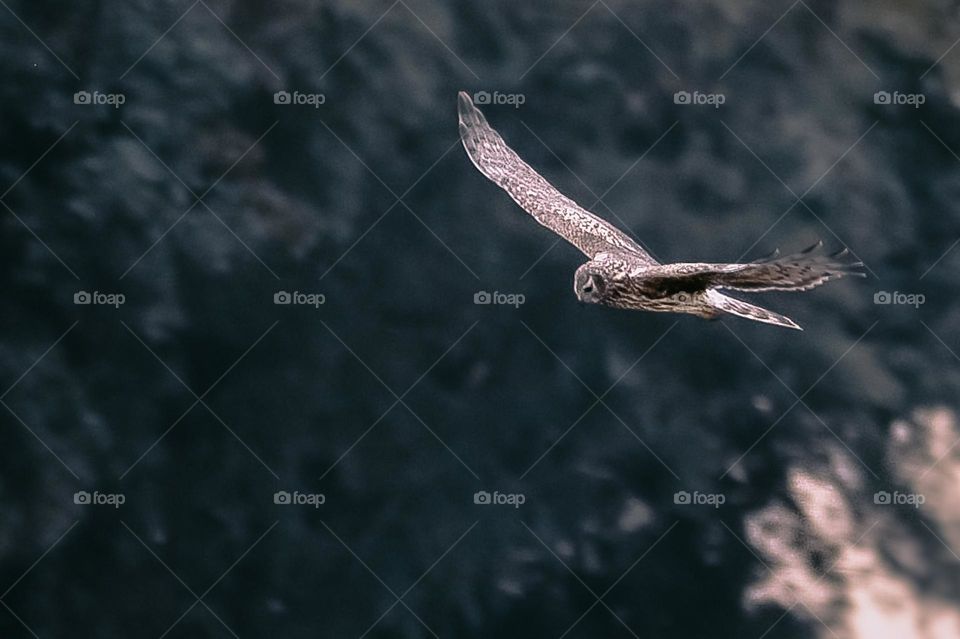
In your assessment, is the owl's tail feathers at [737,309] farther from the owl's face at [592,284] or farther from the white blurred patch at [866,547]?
the white blurred patch at [866,547]

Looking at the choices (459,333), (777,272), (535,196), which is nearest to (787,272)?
(777,272)

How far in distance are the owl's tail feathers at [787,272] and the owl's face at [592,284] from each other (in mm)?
1561

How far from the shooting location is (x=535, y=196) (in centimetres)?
1109

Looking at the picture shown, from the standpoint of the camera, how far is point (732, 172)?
13.3 m

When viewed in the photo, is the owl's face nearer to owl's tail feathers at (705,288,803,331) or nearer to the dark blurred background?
owl's tail feathers at (705,288,803,331)

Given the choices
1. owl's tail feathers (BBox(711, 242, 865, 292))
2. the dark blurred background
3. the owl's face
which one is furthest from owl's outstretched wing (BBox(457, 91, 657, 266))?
owl's tail feathers (BBox(711, 242, 865, 292))

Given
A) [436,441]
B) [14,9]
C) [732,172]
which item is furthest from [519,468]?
[14,9]

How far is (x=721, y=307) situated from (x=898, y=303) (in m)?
4.60

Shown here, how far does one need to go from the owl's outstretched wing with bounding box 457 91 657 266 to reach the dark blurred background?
1667 mm

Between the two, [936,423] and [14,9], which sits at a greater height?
[14,9]

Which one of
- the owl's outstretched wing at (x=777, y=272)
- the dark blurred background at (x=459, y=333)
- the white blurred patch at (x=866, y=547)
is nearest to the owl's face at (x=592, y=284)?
the owl's outstretched wing at (x=777, y=272)

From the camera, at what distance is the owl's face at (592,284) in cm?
988

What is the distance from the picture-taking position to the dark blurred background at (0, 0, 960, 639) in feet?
42.4

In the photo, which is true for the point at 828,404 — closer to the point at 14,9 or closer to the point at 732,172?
the point at 732,172
